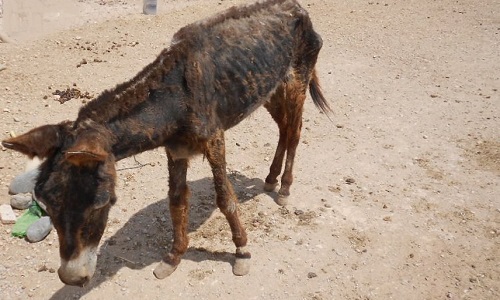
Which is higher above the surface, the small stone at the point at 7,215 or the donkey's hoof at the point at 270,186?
the small stone at the point at 7,215

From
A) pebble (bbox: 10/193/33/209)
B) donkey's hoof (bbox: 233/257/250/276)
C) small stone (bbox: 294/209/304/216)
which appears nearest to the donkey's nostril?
donkey's hoof (bbox: 233/257/250/276)

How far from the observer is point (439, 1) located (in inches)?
478

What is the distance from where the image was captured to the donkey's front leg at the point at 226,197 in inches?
156

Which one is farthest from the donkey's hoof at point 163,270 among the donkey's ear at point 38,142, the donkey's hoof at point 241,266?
the donkey's ear at point 38,142

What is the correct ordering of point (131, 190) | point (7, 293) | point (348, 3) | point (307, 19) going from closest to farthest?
point (7, 293) < point (307, 19) < point (131, 190) < point (348, 3)

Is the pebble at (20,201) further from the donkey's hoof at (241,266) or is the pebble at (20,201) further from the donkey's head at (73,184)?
the donkey's hoof at (241,266)

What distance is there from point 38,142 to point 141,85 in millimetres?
893

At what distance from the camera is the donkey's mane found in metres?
3.34

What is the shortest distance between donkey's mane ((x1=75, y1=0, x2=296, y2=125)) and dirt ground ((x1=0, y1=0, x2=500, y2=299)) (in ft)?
5.78

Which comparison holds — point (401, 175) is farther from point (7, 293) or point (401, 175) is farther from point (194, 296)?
point (7, 293)

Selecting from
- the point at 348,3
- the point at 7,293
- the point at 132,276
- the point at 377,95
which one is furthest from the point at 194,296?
the point at 348,3

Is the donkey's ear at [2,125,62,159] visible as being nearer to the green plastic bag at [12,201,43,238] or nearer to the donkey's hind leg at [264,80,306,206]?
the green plastic bag at [12,201,43,238]

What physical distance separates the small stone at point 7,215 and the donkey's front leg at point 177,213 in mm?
1674

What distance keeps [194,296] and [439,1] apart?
1095cm
